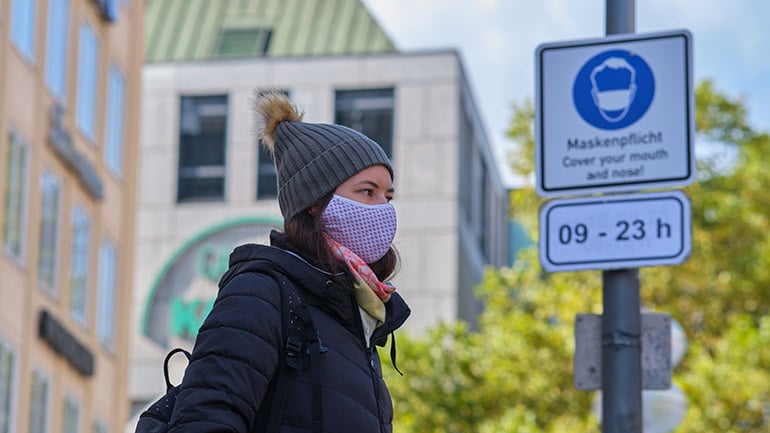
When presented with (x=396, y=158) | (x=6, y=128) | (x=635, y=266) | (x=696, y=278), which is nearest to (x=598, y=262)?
(x=635, y=266)

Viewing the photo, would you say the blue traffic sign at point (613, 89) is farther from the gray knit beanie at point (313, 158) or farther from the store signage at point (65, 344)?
the store signage at point (65, 344)

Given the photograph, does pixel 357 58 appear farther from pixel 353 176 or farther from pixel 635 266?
pixel 353 176

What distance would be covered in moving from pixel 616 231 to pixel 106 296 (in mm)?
26938

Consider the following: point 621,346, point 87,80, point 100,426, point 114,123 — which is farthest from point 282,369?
point 114,123

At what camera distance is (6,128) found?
1053 inches

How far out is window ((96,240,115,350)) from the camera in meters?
33.4

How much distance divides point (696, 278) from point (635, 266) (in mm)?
22406

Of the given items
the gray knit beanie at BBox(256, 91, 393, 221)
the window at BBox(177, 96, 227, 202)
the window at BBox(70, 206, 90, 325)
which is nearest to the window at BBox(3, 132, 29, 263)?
the window at BBox(70, 206, 90, 325)

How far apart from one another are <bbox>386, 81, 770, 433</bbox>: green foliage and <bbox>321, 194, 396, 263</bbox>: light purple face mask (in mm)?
22868

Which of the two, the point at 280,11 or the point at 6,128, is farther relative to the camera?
the point at 280,11

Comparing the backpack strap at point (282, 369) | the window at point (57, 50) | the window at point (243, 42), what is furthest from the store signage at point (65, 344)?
the backpack strap at point (282, 369)

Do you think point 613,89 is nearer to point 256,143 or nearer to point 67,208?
point 67,208

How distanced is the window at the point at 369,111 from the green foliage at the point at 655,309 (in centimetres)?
1978

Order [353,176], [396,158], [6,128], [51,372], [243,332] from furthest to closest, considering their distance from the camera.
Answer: [396,158] → [51,372] → [6,128] → [353,176] → [243,332]
